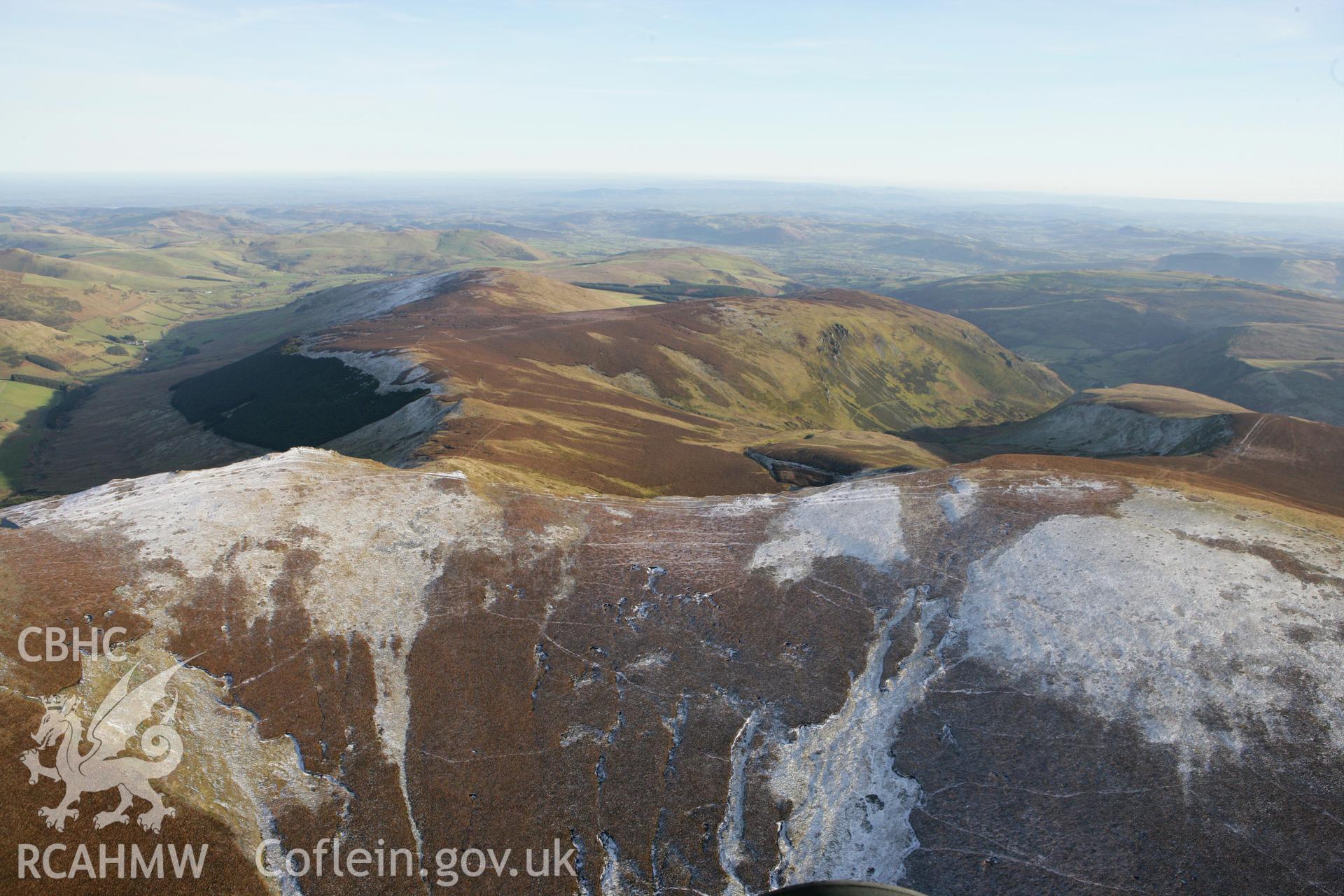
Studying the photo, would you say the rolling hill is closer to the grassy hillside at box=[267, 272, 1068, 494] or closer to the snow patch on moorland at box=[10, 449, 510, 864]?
the grassy hillside at box=[267, 272, 1068, 494]

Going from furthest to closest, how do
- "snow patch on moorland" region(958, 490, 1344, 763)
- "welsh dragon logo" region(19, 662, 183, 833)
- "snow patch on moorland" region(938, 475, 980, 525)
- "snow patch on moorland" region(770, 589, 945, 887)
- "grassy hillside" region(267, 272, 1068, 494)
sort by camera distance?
"grassy hillside" region(267, 272, 1068, 494)
"snow patch on moorland" region(938, 475, 980, 525)
"snow patch on moorland" region(958, 490, 1344, 763)
"snow patch on moorland" region(770, 589, 945, 887)
"welsh dragon logo" region(19, 662, 183, 833)

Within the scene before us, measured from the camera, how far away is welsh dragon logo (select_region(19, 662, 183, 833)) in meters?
28.4

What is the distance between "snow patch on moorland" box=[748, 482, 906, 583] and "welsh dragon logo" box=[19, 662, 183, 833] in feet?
122

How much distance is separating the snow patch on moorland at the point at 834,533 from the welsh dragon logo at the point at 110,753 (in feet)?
122

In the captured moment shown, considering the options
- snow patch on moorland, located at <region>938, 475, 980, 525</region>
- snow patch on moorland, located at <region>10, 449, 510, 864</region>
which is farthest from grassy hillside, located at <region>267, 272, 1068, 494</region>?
snow patch on moorland, located at <region>938, 475, 980, 525</region>

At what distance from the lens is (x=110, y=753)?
30.4m

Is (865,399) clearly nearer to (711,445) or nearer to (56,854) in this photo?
(711,445)

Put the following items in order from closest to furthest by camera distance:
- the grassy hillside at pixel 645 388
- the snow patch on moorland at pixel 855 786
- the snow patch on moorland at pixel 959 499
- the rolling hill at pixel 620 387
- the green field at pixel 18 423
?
the snow patch on moorland at pixel 855 786 → the snow patch on moorland at pixel 959 499 → the grassy hillside at pixel 645 388 → the rolling hill at pixel 620 387 → the green field at pixel 18 423

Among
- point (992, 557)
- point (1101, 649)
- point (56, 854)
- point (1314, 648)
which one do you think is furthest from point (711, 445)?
point (56, 854)

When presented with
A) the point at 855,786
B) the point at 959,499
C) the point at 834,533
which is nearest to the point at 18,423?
the point at 834,533

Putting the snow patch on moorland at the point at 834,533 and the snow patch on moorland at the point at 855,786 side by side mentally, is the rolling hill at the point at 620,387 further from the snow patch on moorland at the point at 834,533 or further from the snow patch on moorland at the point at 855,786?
the snow patch on moorland at the point at 855,786

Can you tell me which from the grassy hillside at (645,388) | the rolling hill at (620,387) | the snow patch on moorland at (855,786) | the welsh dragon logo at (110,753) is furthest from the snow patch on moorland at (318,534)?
the snow patch on moorland at (855,786)

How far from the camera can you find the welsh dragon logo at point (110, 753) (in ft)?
93.3

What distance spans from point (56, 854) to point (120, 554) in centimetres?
2165
